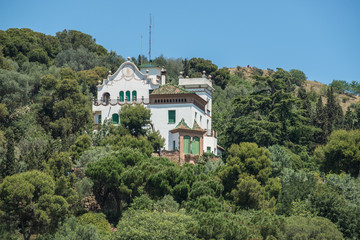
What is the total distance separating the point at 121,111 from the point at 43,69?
25.0 m

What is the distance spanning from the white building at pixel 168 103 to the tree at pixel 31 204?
1665 cm

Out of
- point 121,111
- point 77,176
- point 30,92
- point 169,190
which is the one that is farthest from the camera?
point 30,92

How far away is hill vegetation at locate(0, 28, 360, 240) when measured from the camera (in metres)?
39.2

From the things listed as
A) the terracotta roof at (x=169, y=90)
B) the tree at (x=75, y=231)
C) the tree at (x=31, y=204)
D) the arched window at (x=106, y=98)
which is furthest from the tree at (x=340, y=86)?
the tree at (x=31, y=204)

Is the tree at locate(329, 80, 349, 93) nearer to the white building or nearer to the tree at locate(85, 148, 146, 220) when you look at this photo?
the white building

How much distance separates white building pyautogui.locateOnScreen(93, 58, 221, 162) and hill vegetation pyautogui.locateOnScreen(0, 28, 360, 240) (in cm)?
144

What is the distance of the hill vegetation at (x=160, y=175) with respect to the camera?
3916 centimetres

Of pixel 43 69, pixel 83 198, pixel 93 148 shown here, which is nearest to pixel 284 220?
pixel 83 198

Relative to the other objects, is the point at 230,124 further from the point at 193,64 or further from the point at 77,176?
the point at 193,64

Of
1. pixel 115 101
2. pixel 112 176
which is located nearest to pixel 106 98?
pixel 115 101

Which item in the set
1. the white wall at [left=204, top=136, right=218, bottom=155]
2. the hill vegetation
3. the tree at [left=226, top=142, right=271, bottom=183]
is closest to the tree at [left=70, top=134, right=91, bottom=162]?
the hill vegetation

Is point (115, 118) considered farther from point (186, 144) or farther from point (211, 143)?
point (211, 143)

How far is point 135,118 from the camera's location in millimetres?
54938

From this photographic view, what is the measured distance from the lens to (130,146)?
172ft
